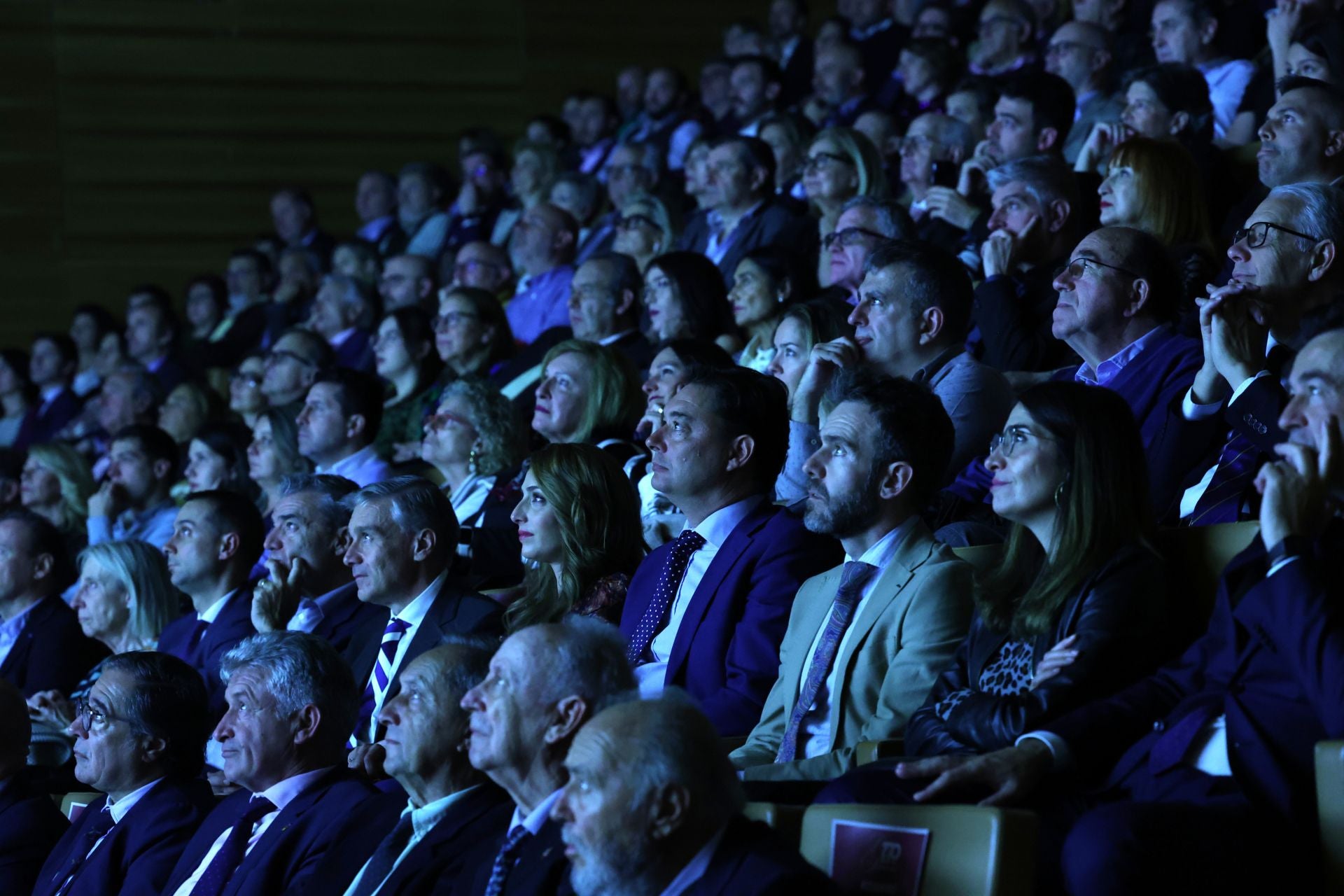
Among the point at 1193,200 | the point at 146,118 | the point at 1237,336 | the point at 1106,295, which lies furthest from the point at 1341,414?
the point at 146,118

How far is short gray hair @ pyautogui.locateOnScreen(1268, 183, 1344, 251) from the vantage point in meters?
3.00

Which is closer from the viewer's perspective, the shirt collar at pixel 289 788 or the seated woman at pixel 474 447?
the shirt collar at pixel 289 788

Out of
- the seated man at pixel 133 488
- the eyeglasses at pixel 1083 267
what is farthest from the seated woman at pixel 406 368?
the eyeglasses at pixel 1083 267

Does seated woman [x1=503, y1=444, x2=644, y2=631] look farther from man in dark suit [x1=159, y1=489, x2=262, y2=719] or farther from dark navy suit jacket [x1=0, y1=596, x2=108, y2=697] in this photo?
dark navy suit jacket [x1=0, y1=596, x2=108, y2=697]

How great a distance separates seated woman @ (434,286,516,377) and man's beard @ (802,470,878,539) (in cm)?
279

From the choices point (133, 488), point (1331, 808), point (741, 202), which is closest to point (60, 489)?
point (133, 488)

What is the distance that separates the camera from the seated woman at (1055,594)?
7.45 feet

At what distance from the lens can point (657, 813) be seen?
A: 1.99 metres

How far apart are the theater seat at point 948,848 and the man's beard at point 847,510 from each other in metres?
0.77

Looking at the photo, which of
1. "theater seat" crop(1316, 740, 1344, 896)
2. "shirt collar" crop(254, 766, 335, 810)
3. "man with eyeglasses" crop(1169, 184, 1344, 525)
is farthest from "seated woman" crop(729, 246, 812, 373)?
"theater seat" crop(1316, 740, 1344, 896)

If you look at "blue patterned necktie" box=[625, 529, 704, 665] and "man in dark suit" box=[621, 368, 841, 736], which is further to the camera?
"blue patterned necktie" box=[625, 529, 704, 665]

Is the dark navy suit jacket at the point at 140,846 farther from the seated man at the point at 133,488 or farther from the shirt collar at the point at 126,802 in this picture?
the seated man at the point at 133,488

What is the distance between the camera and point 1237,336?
2846 mm

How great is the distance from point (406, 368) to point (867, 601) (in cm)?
324
